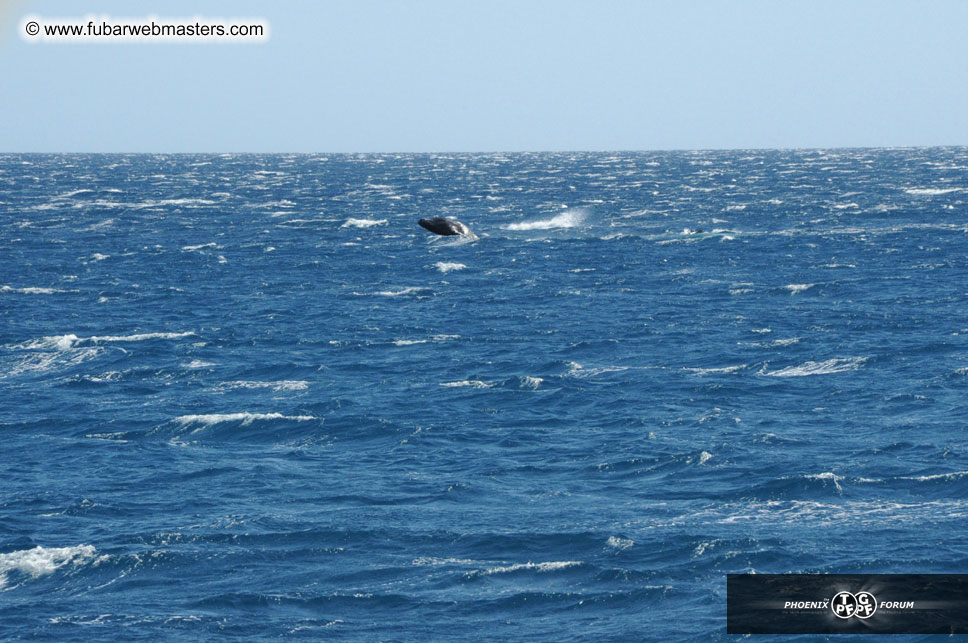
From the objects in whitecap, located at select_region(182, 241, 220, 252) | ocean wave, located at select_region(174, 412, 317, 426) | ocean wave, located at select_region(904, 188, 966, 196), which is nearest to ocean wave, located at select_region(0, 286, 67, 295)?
whitecap, located at select_region(182, 241, 220, 252)

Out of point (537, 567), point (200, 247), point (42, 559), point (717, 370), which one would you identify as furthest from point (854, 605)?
→ point (200, 247)

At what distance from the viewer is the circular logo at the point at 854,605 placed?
32469 mm

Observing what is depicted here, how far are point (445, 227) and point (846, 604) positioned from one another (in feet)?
320

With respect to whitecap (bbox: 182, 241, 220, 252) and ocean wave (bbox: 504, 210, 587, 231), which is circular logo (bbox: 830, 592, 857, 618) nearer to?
whitecap (bbox: 182, 241, 220, 252)

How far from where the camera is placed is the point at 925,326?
229ft

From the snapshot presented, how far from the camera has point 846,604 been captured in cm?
3328

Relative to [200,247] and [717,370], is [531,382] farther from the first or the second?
[200,247]

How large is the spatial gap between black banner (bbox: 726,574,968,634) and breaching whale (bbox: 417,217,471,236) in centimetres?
9499

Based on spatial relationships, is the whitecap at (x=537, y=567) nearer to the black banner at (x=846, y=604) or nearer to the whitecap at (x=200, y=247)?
the black banner at (x=846, y=604)

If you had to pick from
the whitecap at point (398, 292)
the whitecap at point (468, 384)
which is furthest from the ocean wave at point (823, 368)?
the whitecap at point (398, 292)

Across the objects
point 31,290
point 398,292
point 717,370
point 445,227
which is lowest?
point 717,370

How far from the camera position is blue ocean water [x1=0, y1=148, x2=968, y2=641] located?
114 ft

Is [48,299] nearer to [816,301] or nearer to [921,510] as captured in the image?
[816,301]

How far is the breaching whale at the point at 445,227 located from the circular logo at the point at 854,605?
95892mm
